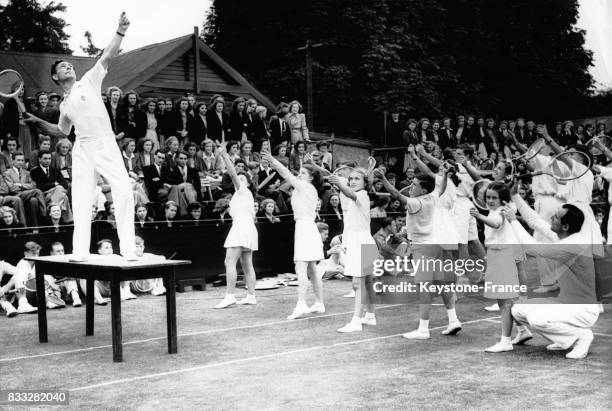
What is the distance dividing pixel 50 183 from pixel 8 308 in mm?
2822

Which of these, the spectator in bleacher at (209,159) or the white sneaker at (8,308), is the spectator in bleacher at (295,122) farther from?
the white sneaker at (8,308)

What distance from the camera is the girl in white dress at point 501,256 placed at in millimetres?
8477

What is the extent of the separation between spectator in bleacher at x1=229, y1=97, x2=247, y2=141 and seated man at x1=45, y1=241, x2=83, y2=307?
238 inches

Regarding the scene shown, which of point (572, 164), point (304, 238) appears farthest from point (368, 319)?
point (572, 164)

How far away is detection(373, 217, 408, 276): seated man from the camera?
48.8 ft

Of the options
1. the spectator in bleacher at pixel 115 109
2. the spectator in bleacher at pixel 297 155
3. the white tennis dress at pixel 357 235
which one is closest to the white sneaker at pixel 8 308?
the spectator in bleacher at pixel 115 109

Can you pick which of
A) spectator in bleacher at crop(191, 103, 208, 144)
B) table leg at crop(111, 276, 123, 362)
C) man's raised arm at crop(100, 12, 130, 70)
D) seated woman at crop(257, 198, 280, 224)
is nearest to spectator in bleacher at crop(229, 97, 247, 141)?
spectator in bleacher at crop(191, 103, 208, 144)

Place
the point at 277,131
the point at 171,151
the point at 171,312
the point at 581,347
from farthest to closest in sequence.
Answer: the point at 277,131 → the point at 171,151 → the point at 171,312 → the point at 581,347

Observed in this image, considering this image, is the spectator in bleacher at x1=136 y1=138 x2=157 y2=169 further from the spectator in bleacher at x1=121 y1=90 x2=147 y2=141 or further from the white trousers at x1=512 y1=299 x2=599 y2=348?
the white trousers at x1=512 y1=299 x2=599 y2=348

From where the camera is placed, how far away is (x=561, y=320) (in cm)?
813

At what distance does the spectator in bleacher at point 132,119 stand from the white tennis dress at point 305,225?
5.92 metres

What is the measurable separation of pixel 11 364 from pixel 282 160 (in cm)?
978

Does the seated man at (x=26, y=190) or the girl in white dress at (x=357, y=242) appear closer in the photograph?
the girl in white dress at (x=357, y=242)

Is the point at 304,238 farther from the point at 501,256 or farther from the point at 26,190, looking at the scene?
the point at 26,190
